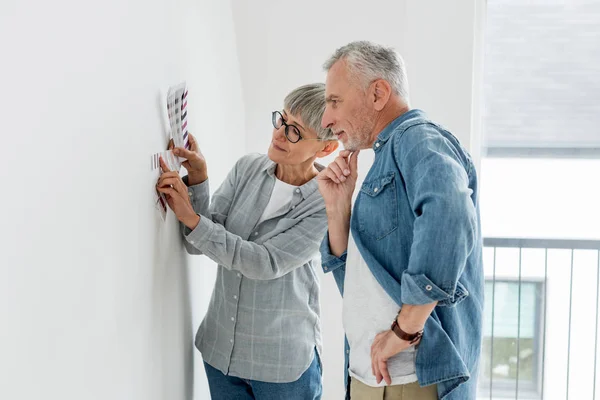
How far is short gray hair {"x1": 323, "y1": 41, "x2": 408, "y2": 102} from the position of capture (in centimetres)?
156

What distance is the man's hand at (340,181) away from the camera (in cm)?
169

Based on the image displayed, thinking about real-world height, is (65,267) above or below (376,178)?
below

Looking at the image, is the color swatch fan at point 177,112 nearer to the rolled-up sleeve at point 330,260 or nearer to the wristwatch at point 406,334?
the rolled-up sleeve at point 330,260

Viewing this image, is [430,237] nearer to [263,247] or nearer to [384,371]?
[384,371]

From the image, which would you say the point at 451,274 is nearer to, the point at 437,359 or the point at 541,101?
the point at 437,359

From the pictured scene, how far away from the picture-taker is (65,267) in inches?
47.7

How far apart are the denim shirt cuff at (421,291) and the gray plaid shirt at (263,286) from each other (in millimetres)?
563

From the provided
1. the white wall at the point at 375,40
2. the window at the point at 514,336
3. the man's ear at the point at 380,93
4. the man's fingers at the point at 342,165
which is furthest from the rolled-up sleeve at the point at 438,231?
the window at the point at 514,336

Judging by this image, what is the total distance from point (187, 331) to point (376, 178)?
0.86 meters

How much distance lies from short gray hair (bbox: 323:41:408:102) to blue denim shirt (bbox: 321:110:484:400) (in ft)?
0.29

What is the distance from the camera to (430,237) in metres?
1.33

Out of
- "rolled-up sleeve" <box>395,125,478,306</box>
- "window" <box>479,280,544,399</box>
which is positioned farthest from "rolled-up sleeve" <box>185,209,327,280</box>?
"window" <box>479,280,544,399</box>

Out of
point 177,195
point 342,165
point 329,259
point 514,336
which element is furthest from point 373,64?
point 514,336

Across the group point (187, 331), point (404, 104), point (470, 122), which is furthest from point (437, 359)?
point (470, 122)
